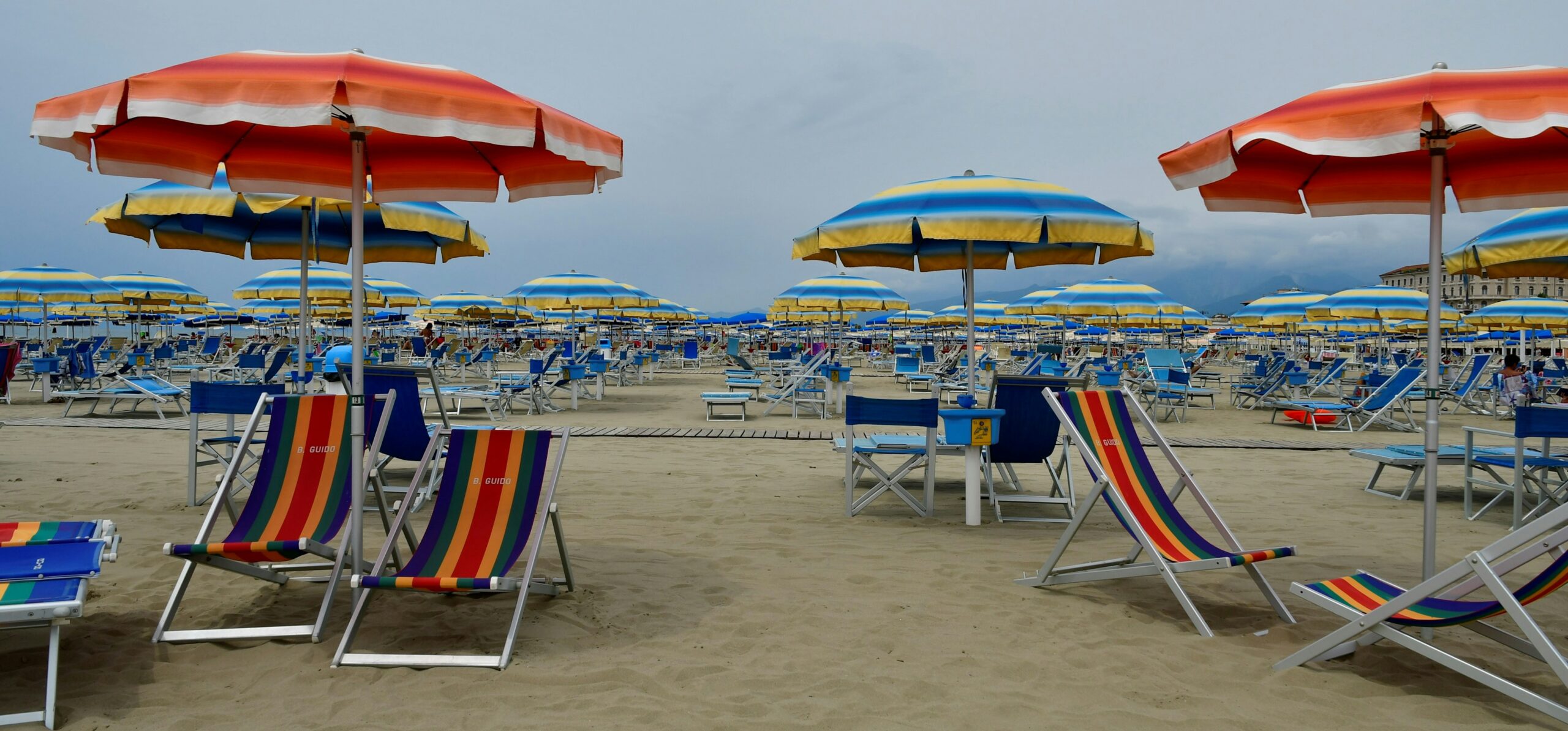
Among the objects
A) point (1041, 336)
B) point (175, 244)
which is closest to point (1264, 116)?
point (175, 244)

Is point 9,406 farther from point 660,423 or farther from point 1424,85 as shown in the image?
point 1424,85

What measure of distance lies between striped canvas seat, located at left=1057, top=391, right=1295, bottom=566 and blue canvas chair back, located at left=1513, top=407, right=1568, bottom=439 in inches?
85.1

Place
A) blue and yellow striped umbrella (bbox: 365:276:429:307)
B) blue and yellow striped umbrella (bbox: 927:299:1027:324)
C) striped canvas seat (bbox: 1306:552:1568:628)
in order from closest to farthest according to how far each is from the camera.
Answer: striped canvas seat (bbox: 1306:552:1568:628), blue and yellow striped umbrella (bbox: 365:276:429:307), blue and yellow striped umbrella (bbox: 927:299:1027:324)

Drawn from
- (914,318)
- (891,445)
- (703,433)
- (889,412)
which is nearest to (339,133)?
(889,412)

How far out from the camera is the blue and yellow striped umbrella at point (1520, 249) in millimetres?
5383

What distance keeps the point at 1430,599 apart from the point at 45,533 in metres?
4.56

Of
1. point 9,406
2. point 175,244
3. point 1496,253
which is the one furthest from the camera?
point 9,406

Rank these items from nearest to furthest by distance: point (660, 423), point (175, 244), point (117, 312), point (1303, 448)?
point (175, 244) → point (1303, 448) → point (660, 423) → point (117, 312)

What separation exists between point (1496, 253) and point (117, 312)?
34.8m

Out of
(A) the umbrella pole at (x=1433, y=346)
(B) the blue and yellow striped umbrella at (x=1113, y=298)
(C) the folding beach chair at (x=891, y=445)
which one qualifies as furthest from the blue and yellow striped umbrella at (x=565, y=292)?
(A) the umbrella pole at (x=1433, y=346)

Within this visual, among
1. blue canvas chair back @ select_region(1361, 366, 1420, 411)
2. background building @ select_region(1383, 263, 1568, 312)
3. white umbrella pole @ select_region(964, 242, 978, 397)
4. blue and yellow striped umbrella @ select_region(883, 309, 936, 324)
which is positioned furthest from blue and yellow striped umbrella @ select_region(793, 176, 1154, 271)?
background building @ select_region(1383, 263, 1568, 312)

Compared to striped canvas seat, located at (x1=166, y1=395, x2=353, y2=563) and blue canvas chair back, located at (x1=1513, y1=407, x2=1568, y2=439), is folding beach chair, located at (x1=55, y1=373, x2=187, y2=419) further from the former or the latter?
blue canvas chair back, located at (x1=1513, y1=407, x2=1568, y2=439)

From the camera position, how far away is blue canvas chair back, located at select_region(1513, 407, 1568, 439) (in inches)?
185

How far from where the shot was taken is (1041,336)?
149 feet
